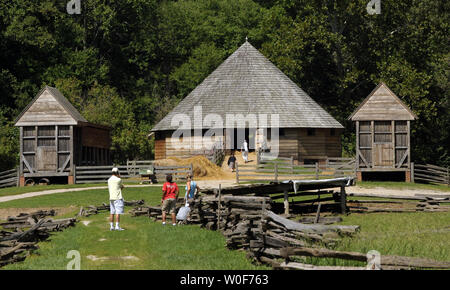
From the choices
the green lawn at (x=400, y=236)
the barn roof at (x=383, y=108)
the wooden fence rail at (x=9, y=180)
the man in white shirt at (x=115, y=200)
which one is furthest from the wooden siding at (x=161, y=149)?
the man in white shirt at (x=115, y=200)

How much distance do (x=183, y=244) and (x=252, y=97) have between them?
34.7 m

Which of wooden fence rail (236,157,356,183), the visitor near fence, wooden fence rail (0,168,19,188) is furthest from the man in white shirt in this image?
wooden fence rail (0,168,19,188)

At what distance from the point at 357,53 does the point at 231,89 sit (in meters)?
13.6

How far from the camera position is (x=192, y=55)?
84.5m

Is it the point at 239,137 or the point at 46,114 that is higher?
the point at 46,114

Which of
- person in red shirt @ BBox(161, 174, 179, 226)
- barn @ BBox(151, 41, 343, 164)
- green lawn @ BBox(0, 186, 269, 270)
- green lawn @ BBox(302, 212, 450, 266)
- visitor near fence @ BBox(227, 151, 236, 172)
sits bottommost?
green lawn @ BBox(0, 186, 269, 270)

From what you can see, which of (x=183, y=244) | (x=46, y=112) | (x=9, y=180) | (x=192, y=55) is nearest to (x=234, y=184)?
(x=46, y=112)

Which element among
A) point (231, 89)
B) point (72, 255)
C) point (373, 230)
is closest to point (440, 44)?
point (231, 89)

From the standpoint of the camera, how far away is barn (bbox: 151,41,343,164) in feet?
167

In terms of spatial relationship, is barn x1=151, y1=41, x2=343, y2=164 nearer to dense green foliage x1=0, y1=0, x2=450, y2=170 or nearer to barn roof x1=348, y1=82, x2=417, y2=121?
barn roof x1=348, y1=82, x2=417, y2=121

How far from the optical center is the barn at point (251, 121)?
167ft

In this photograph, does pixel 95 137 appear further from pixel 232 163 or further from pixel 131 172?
pixel 232 163

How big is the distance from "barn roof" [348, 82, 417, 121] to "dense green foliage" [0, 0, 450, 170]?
29.2 ft
